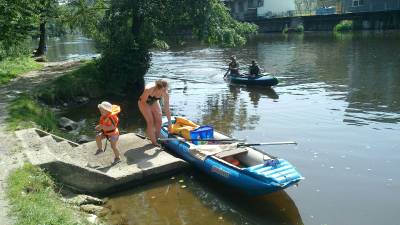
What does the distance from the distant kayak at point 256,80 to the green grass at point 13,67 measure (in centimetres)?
1088

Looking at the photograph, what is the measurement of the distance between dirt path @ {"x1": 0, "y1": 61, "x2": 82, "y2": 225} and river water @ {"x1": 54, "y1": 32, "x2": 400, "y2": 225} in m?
2.08

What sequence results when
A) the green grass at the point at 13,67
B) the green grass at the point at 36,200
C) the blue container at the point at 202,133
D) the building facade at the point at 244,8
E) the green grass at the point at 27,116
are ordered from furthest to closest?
the building facade at the point at 244,8
the green grass at the point at 13,67
the green grass at the point at 27,116
the blue container at the point at 202,133
the green grass at the point at 36,200

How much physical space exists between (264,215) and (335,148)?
4890mm

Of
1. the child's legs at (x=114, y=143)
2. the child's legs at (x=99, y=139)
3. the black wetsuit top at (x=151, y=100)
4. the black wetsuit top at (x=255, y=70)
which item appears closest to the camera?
the child's legs at (x=114, y=143)

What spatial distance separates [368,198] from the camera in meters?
10.0

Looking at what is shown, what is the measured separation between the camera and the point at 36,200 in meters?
7.68

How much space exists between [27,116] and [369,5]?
6386 centimetres

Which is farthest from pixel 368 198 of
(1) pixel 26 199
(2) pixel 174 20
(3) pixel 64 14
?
(3) pixel 64 14

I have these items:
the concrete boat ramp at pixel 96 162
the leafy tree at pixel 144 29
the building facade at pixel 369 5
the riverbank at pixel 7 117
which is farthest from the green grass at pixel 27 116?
the building facade at pixel 369 5

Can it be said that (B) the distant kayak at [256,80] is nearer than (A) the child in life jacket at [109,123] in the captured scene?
No

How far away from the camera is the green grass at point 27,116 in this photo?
13.0 meters

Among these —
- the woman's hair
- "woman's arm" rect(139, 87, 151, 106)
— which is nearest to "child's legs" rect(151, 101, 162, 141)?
"woman's arm" rect(139, 87, 151, 106)

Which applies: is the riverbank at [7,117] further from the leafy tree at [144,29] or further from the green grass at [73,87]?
the leafy tree at [144,29]

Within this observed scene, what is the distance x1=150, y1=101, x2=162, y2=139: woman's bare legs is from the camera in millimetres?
Result: 11969
